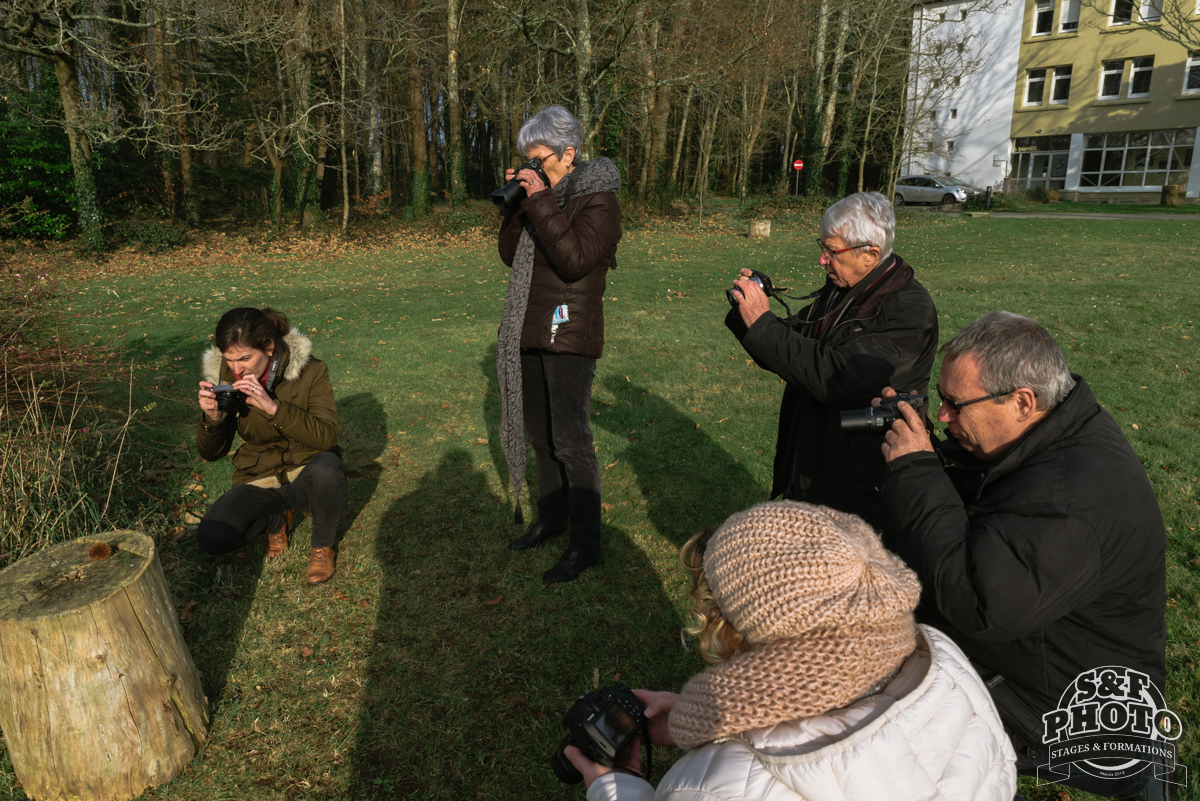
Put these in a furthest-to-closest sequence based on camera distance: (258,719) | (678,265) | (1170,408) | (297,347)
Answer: (678,265), (1170,408), (297,347), (258,719)

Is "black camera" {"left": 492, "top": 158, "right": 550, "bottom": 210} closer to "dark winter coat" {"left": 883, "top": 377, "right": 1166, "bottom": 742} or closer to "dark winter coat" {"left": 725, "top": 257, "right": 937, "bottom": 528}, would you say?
"dark winter coat" {"left": 725, "top": 257, "right": 937, "bottom": 528}

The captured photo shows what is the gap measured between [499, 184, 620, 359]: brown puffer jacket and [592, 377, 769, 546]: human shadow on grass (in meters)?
1.45

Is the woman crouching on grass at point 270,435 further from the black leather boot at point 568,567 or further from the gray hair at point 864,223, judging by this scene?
the gray hair at point 864,223

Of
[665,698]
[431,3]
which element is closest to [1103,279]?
[665,698]

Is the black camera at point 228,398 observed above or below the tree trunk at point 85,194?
below

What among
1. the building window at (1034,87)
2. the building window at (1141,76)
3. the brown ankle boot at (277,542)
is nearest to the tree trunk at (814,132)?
the building window at (1034,87)

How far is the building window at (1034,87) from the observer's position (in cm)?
3616

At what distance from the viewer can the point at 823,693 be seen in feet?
4.25

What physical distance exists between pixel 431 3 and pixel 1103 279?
19.8m

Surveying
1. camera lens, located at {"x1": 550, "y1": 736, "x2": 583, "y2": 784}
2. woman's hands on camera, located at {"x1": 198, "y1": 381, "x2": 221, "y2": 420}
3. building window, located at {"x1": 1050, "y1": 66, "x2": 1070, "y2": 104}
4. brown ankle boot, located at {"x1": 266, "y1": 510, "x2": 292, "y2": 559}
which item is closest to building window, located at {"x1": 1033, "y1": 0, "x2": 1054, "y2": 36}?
building window, located at {"x1": 1050, "y1": 66, "x2": 1070, "y2": 104}

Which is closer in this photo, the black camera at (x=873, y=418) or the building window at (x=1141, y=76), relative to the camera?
the black camera at (x=873, y=418)

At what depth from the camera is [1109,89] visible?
3453 centimetres

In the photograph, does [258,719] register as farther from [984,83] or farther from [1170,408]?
[984,83]

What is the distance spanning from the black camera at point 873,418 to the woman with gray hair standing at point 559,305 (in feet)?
4.86
